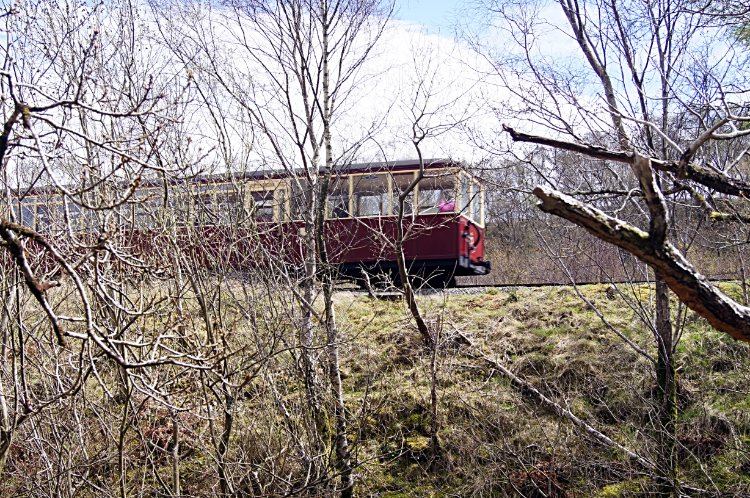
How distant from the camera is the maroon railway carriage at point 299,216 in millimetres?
6230

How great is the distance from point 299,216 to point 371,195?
304 cm

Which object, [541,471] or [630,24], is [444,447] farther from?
[630,24]

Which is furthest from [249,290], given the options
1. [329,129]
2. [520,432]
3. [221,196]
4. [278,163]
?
[520,432]

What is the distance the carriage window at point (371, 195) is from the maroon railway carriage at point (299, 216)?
0.06ft

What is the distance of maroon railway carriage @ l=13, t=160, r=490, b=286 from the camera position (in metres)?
6.23

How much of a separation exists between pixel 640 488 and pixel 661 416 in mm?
831

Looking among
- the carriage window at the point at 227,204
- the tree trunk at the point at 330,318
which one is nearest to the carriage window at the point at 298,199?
the tree trunk at the point at 330,318

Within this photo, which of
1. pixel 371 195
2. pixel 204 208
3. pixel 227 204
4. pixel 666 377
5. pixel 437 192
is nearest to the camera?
pixel 204 208

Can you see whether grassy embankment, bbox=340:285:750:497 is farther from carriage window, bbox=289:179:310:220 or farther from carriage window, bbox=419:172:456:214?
carriage window, bbox=419:172:456:214

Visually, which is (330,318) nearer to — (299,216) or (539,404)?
(299,216)

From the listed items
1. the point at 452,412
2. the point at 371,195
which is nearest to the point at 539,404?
the point at 452,412

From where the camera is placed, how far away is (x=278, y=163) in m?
7.63

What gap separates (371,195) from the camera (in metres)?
10.9

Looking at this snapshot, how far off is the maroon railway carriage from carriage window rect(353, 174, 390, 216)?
0.02m
